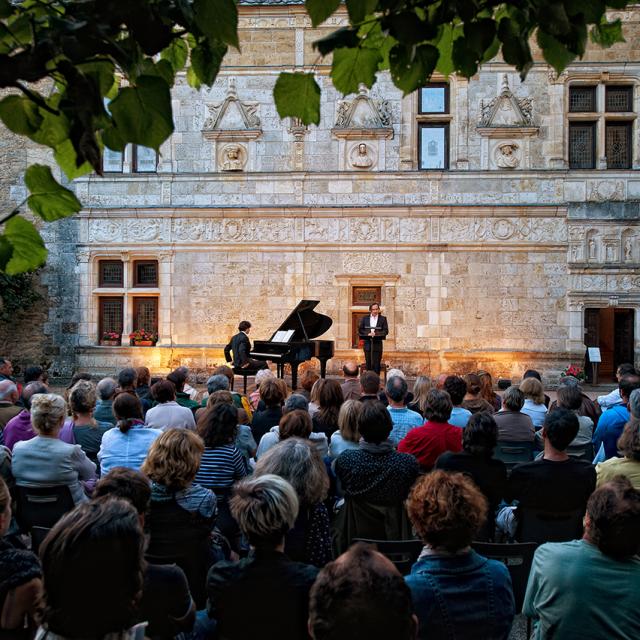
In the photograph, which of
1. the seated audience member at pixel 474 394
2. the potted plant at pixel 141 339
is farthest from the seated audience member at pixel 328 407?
the potted plant at pixel 141 339

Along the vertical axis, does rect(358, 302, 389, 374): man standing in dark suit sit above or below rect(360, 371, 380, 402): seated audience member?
above

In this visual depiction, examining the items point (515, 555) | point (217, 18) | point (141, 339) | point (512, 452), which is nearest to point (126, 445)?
point (515, 555)

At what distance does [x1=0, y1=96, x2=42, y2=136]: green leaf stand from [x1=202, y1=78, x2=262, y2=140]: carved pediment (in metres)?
12.7

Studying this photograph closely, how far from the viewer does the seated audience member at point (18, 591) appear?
6.17ft

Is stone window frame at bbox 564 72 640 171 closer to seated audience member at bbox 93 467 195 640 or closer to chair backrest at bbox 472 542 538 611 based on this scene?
chair backrest at bbox 472 542 538 611

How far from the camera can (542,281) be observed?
1351 cm

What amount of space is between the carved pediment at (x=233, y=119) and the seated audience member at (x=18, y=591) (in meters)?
12.7

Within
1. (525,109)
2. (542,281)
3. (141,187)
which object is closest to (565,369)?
(542,281)

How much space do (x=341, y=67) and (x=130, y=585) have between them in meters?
1.51

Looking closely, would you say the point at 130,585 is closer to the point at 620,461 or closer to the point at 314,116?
the point at 314,116

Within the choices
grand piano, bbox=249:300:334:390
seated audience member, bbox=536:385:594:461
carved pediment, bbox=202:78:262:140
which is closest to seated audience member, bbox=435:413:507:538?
seated audience member, bbox=536:385:594:461

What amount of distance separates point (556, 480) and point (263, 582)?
1980 millimetres

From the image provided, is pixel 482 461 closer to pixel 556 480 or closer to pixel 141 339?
pixel 556 480

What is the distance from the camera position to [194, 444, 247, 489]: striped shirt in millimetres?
3660
